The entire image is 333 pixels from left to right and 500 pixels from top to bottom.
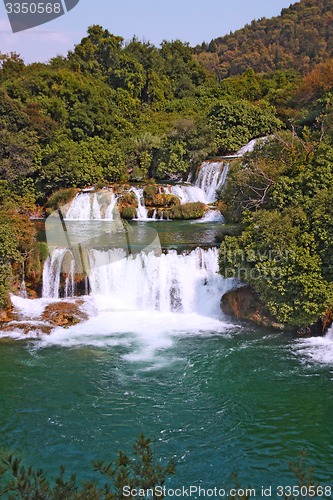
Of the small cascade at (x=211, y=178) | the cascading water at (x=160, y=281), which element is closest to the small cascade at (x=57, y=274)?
the cascading water at (x=160, y=281)

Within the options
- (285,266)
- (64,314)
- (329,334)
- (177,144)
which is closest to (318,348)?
(329,334)

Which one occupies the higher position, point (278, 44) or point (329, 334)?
point (278, 44)

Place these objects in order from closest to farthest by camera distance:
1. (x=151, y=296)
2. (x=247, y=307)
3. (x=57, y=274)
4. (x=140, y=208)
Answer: (x=247, y=307), (x=151, y=296), (x=57, y=274), (x=140, y=208)

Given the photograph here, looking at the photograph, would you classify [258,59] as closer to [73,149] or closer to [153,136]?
[153,136]

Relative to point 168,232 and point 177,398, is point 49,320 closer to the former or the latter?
point 177,398

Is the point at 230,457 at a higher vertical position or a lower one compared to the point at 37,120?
lower

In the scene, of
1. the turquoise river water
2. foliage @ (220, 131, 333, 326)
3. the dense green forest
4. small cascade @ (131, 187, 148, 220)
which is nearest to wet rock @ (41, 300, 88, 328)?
the turquoise river water

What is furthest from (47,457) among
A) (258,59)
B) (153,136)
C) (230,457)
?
(258,59)

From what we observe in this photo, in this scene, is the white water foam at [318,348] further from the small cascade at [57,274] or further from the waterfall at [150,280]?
the small cascade at [57,274]
